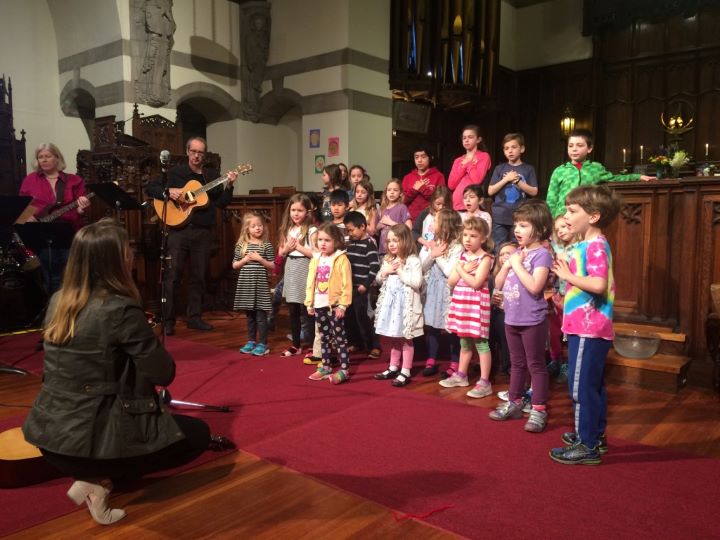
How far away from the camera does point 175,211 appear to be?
5859 mm

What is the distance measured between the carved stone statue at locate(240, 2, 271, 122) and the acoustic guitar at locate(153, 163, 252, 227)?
3.90 meters

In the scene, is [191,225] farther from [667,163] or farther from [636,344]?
[667,163]

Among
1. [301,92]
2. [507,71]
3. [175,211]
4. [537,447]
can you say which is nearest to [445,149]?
[507,71]

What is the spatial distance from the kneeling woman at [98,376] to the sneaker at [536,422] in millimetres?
1925

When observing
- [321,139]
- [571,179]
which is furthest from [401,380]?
[321,139]

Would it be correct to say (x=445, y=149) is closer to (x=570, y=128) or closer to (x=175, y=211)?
(x=570, y=128)

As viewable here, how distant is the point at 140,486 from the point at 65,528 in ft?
1.26

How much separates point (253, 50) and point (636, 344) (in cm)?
722

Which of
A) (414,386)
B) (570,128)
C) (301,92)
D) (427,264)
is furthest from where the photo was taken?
(570,128)

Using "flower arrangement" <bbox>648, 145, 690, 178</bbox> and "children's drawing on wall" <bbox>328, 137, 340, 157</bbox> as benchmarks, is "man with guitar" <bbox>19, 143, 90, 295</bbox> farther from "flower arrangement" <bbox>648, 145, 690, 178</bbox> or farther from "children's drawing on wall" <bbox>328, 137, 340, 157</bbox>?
"flower arrangement" <bbox>648, 145, 690, 178</bbox>

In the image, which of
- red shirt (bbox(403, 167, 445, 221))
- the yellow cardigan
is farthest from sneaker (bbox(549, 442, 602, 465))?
red shirt (bbox(403, 167, 445, 221))

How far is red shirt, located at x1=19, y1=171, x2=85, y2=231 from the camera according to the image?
231 inches

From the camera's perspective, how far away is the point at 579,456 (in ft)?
9.32

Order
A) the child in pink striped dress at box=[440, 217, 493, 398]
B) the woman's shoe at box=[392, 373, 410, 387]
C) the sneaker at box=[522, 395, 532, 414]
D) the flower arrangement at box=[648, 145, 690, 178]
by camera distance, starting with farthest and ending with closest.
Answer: the flower arrangement at box=[648, 145, 690, 178], the woman's shoe at box=[392, 373, 410, 387], the child in pink striped dress at box=[440, 217, 493, 398], the sneaker at box=[522, 395, 532, 414]
